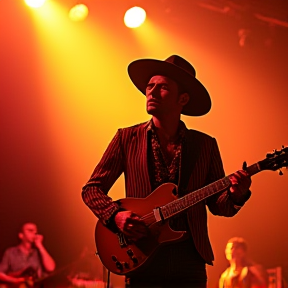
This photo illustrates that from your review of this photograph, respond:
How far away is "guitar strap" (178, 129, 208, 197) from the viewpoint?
7.04ft

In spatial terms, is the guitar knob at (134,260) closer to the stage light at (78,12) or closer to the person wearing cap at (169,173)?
the person wearing cap at (169,173)

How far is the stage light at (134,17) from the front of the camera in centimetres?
288

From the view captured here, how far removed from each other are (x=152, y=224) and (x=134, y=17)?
1324 mm

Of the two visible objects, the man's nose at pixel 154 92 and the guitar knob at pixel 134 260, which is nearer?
the guitar knob at pixel 134 260

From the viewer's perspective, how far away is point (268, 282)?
8.54 ft

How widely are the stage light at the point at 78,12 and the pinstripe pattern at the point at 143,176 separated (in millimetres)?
851

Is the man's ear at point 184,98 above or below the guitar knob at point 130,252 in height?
above

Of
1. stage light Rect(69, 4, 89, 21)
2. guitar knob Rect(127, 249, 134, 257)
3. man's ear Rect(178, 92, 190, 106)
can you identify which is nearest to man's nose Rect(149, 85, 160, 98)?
man's ear Rect(178, 92, 190, 106)

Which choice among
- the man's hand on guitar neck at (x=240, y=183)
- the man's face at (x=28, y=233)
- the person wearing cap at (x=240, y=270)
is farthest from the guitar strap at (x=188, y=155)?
the man's face at (x=28, y=233)

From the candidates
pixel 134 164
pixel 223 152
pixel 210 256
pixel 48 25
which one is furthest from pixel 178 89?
pixel 48 25

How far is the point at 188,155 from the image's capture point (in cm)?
221

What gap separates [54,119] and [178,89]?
74 cm

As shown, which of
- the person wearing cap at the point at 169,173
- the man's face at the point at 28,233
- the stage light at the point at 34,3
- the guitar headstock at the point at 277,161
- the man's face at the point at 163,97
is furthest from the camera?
the stage light at the point at 34,3

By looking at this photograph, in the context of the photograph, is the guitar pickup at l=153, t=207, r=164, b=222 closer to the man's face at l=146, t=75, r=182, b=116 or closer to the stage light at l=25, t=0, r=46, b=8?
the man's face at l=146, t=75, r=182, b=116
